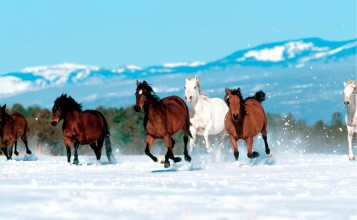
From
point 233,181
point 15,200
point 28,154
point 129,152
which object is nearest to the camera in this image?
point 15,200

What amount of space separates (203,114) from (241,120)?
299 cm

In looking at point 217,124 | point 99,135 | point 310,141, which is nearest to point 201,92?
point 217,124

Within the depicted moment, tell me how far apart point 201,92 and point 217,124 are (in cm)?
100

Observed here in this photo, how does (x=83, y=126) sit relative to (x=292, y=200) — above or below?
above

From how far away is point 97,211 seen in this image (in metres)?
6.74

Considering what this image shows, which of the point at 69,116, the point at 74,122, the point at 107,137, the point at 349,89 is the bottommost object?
the point at 107,137

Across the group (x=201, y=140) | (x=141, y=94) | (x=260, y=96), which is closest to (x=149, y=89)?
(x=141, y=94)

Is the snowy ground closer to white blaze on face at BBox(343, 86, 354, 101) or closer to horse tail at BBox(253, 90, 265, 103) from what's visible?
white blaze on face at BBox(343, 86, 354, 101)

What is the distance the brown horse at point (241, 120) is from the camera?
51.4 ft

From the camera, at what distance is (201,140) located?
95.0 ft

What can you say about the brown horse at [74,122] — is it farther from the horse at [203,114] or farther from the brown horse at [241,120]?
the brown horse at [241,120]

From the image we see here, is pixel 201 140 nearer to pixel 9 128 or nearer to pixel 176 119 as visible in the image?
pixel 9 128

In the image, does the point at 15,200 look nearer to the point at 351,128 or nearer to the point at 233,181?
the point at 233,181

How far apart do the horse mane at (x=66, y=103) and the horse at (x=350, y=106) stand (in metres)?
5.60
